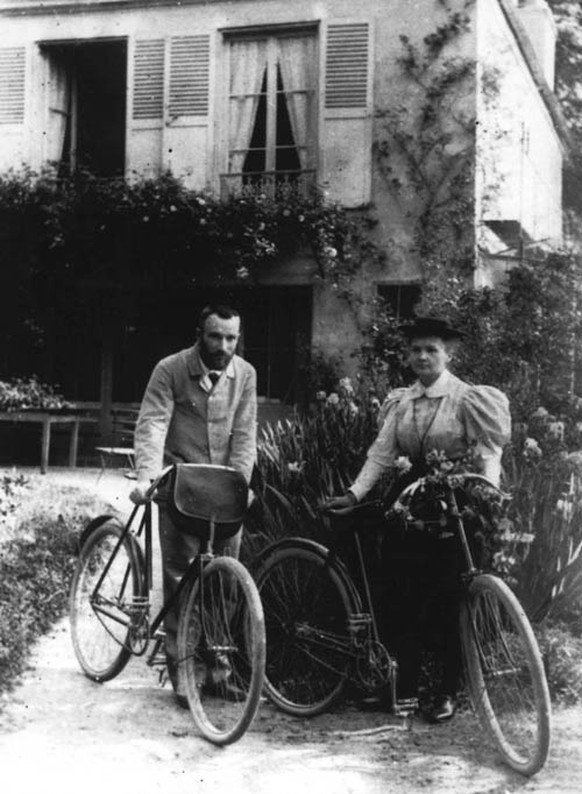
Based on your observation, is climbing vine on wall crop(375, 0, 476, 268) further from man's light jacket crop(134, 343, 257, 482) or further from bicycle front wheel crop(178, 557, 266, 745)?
bicycle front wheel crop(178, 557, 266, 745)

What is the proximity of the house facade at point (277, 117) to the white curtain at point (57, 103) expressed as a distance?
0.06ft

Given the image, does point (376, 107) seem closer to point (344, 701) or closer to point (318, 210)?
point (318, 210)

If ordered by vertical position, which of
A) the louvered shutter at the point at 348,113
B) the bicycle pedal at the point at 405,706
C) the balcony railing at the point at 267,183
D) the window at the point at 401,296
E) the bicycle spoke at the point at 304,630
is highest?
the louvered shutter at the point at 348,113

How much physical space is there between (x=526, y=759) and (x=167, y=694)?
1.79 m

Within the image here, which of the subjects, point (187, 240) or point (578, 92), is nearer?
point (187, 240)

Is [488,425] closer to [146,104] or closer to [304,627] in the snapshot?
[304,627]

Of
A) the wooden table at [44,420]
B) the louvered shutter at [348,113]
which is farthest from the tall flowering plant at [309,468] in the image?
the louvered shutter at [348,113]

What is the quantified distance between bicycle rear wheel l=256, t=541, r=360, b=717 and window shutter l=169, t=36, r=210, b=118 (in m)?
9.13

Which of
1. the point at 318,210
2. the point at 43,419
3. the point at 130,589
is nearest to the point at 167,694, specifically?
the point at 130,589

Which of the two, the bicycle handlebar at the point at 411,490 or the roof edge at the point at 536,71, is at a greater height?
the roof edge at the point at 536,71

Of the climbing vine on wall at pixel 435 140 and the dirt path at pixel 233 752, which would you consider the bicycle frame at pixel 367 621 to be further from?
the climbing vine on wall at pixel 435 140

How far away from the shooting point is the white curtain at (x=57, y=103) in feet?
44.1

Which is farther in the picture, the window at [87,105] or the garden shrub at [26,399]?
the window at [87,105]

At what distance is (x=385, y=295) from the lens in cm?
1214
